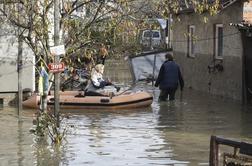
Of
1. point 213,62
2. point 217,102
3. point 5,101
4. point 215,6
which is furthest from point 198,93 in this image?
point 215,6

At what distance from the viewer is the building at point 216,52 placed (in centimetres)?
1955

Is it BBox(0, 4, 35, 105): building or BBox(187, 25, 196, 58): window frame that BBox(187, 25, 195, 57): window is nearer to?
BBox(187, 25, 196, 58): window frame

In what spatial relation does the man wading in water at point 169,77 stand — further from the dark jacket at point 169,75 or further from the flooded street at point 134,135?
the flooded street at point 134,135

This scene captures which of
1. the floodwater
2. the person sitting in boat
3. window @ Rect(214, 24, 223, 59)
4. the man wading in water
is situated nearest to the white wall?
the floodwater

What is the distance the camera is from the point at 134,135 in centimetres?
1317

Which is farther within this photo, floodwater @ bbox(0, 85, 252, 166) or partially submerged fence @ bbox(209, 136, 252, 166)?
floodwater @ bbox(0, 85, 252, 166)

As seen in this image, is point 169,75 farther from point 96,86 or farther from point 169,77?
point 96,86

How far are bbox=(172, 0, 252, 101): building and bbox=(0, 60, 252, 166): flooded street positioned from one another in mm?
876

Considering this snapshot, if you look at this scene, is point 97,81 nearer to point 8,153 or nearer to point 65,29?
point 65,29

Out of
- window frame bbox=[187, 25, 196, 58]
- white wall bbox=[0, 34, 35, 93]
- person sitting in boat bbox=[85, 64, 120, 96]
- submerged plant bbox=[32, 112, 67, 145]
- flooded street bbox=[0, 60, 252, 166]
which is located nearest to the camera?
flooded street bbox=[0, 60, 252, 166]

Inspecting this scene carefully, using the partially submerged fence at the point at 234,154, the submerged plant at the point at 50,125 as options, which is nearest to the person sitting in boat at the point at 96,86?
the submerged plant at the point at 50,125

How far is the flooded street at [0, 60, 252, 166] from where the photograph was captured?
10.3m

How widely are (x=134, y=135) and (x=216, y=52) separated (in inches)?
382

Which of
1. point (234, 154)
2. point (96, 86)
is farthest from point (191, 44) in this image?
point (234, 154)
